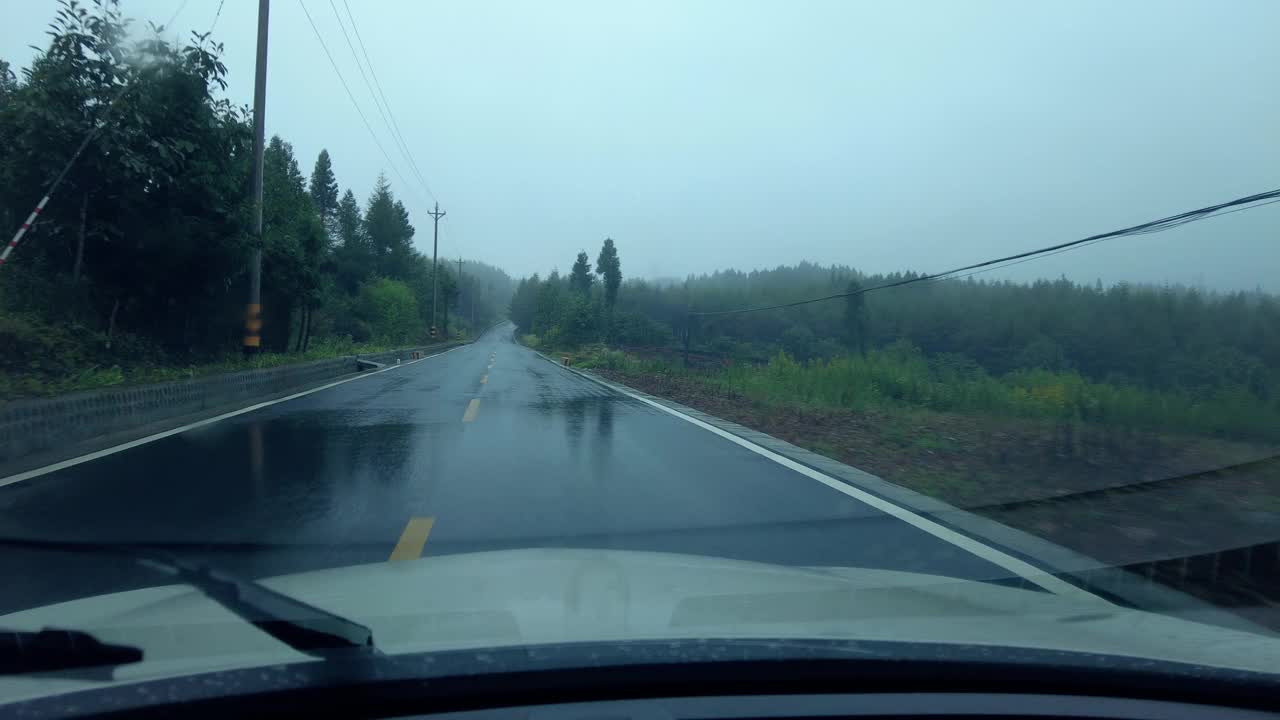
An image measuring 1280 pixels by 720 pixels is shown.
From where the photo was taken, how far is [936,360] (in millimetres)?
21203

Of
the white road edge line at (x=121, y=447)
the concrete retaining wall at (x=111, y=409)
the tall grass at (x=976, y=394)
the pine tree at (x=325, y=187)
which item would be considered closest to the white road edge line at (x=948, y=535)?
the tall grass at (x=976, y=394)

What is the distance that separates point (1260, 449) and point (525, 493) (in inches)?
372

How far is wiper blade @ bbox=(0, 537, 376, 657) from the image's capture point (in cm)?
218

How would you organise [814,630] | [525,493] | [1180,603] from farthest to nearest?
[525,493] → [1180,603] → [814,630]

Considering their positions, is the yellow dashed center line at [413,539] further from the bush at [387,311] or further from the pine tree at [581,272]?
the pine tree at [581,272]

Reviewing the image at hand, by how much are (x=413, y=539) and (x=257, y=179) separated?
50.7 feet

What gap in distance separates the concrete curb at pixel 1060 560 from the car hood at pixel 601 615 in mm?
1443

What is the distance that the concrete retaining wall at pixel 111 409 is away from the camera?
837 centimetres

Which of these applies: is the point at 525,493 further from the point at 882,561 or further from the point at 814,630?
the point at 814,630

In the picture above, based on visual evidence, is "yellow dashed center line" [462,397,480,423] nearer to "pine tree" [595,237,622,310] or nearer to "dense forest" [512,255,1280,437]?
"dense forest" [512,255,1280,437]

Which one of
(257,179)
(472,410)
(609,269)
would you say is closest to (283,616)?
(472,410)

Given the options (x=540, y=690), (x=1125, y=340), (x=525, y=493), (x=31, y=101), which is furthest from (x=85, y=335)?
(x=1125, y=340)

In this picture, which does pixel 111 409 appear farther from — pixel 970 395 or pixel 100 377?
pixel 970 395

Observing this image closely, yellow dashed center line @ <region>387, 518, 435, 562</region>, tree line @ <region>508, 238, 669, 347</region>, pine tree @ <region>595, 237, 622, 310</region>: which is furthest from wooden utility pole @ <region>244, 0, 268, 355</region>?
pine tree @ <region>595, 237, 622, 310</region>
